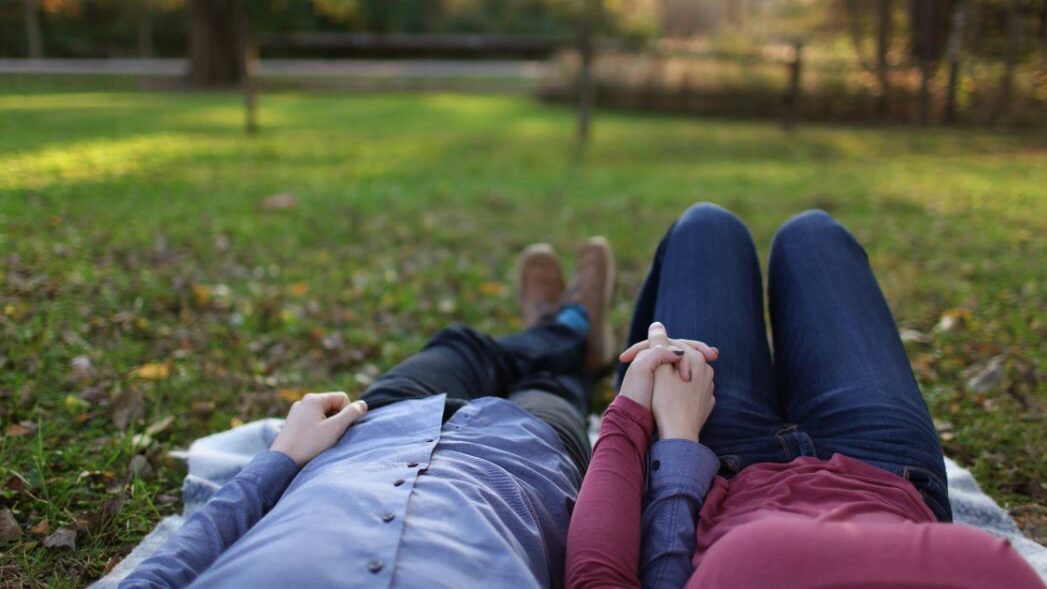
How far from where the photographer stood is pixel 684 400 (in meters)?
1.87

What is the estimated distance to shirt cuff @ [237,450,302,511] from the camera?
5.82 ft

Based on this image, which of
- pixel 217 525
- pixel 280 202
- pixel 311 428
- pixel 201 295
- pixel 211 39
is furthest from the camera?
pixel 211 39

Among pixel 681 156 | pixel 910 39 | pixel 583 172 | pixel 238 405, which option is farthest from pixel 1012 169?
pixel 238 405

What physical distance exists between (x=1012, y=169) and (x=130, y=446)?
28.9 feet

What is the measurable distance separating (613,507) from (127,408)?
2.12 metres

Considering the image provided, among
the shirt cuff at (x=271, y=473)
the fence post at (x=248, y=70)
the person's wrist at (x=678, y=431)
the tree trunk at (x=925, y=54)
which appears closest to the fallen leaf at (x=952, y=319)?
the person's wrist at (x=678, y=431)

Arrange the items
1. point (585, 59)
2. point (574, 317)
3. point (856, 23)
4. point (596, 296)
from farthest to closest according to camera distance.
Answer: point (856, 23) < point (585, 59) < point (596, 296) < point (574, 317)

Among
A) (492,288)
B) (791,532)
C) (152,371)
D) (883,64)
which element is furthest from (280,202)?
(883,64)

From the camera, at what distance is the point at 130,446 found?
8.92 ft

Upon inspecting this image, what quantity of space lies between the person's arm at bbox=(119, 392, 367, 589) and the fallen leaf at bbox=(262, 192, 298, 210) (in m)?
Answer: 4.33

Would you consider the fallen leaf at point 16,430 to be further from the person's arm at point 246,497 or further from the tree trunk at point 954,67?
the tree trunk at point 954,67

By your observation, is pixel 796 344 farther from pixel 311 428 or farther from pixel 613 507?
pixel 311 428

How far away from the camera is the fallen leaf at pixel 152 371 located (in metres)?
3.24

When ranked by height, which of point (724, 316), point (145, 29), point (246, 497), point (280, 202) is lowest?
point (246, 497)
